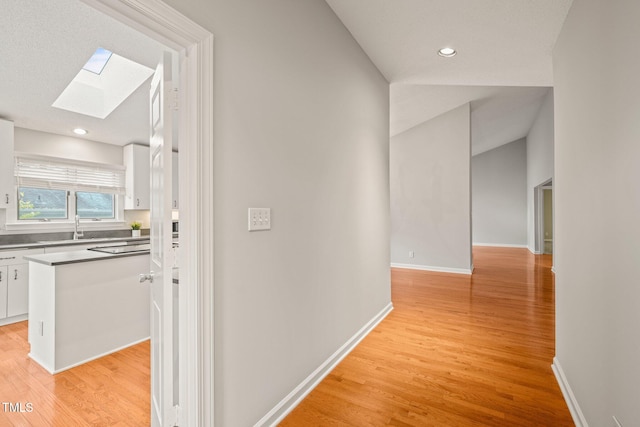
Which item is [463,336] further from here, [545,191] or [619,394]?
[545,191]

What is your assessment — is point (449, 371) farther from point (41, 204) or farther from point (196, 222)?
point (41, 204)

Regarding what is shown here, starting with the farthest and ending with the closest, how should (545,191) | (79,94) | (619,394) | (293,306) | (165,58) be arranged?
(545,191)
(79,94)
(293,306)
(165,58)
(619,394)

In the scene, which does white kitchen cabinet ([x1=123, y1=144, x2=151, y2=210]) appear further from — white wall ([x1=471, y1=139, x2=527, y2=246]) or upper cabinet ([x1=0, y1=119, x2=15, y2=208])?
white wall ([x1=471, y1=139, x2=527, y2=246])

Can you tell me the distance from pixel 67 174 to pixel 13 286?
5.71 ft

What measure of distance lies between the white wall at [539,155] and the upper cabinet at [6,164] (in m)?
8.95

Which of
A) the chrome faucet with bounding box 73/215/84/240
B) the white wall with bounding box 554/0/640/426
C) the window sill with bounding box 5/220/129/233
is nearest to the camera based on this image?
the white wall with bounding box 554/0/640/426

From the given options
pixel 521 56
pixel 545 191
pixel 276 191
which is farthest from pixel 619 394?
pixel 545 191

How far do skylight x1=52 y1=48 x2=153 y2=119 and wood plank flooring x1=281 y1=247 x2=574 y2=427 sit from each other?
11.9ft

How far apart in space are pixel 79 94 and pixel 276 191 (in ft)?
11.8

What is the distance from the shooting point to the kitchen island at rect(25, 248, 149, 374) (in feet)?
8.04

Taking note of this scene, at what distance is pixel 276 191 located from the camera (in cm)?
183

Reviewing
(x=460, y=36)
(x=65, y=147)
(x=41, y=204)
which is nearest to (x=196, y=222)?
(x=460, y=36)

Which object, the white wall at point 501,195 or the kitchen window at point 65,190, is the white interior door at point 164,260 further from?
the white wall at point 501,195

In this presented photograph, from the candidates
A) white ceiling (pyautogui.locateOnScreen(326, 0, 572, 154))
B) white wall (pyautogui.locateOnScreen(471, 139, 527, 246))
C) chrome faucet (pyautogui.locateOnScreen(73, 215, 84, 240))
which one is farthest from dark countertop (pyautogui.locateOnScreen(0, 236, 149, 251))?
white wall (pyautogui.locateOnScreen(471, 139, 527, 246))
